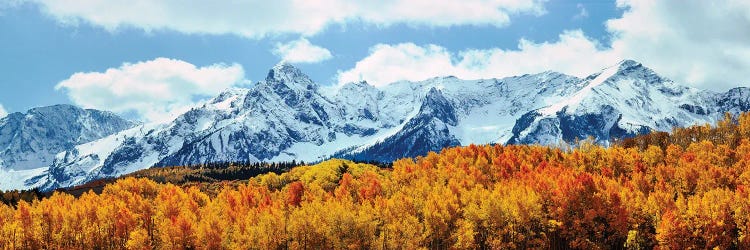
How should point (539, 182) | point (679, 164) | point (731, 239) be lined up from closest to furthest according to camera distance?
point (731, 239) < point (539, 182) < point (679, 164)

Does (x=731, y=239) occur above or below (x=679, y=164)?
below

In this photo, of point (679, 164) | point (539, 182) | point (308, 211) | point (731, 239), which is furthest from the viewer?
point (679, 164)

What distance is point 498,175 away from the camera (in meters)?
200

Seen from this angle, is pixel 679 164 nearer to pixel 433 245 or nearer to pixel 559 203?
pixel 559 203

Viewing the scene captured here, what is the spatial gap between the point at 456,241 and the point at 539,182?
103 feet

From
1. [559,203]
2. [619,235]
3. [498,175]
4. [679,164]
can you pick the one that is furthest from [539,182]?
[679,164]

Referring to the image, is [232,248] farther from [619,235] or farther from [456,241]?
[619,235]

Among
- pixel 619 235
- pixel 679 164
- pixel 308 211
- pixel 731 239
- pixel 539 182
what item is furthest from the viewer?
pixel 679 164

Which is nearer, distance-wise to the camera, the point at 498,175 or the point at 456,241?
the point at 456,241

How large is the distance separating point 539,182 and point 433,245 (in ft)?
109

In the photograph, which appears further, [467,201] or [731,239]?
[467,201]

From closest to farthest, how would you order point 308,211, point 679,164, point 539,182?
point 308,211
point 539,182
point 679,164

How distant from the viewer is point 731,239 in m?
124

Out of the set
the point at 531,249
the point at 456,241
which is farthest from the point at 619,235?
the point at 456,241
